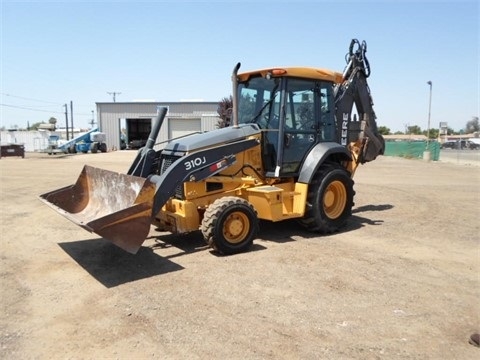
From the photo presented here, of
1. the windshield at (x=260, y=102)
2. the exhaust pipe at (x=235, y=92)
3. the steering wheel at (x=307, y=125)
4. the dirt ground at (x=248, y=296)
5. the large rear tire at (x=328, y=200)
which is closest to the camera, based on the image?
the dirt ground at (x=248, y=296)

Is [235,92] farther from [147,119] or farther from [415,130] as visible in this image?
[415,130]

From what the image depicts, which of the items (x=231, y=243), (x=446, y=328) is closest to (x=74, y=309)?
(x=231, y=243)

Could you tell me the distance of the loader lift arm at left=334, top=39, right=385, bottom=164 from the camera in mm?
8938

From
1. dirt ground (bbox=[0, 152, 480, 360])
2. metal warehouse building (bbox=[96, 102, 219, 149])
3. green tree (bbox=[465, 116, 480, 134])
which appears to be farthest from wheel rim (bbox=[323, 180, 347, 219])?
green tree (bbox=[465, 116, 480, 134])

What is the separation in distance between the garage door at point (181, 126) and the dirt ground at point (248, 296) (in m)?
32.4

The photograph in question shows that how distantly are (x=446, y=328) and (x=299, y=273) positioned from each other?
190cm

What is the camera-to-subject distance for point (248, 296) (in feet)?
16.1

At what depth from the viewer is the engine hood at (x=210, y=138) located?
681 cm

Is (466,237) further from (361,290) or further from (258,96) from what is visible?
(258,96)

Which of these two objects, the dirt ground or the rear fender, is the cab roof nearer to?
the rear fender

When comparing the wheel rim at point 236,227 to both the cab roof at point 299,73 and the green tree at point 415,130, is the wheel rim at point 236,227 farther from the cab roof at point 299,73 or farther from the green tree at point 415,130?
the green tree at point 415,130

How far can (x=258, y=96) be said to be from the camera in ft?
25.2

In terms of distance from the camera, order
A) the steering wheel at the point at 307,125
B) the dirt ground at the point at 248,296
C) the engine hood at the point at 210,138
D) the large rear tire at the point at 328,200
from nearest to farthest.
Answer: the dirt ground at the point at 248,296, the engine hood at the point at 210,138, the large rear tire at the point at 328,200, the steering wheel at the point at 307,125

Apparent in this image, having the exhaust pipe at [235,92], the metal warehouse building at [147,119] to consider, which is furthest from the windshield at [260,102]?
the metal warehouse building at [147,119]
